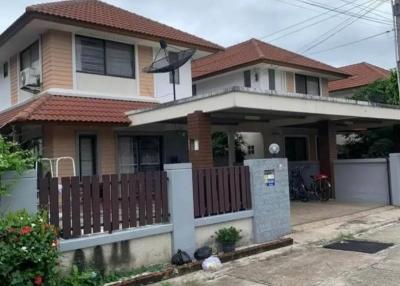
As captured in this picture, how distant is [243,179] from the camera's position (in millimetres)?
9297

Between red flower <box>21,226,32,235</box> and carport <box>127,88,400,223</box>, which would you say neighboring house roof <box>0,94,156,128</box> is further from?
red flower <box>21,226,32,235</box>

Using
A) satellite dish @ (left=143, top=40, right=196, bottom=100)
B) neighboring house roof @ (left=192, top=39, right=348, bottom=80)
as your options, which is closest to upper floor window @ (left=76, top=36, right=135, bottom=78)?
satellite dish @ (left=143, top=40, right=196, bottom=100)

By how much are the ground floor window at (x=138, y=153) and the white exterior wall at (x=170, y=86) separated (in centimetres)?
147

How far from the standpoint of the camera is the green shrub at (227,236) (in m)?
8.33

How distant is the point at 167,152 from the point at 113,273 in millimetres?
9471

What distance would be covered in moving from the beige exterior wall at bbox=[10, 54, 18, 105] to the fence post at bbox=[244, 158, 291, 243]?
9.91 metres

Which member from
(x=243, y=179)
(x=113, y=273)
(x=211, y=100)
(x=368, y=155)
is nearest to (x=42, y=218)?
(x=113, y=273)

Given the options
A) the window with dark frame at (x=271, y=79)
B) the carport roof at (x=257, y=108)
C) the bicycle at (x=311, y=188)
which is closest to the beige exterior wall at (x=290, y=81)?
the window with dark frame at (x=271, y=79)

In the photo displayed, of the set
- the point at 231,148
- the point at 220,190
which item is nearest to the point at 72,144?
the point at 220,190

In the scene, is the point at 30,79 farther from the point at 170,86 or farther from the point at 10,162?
the point at 10,162

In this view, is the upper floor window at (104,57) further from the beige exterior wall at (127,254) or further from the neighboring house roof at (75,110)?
the beige exterior wall at (127,254)

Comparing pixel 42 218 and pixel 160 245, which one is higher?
pixel 42 218

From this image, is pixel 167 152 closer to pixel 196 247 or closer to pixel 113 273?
pixel 196 247

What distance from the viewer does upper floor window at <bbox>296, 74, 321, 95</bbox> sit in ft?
72.7
